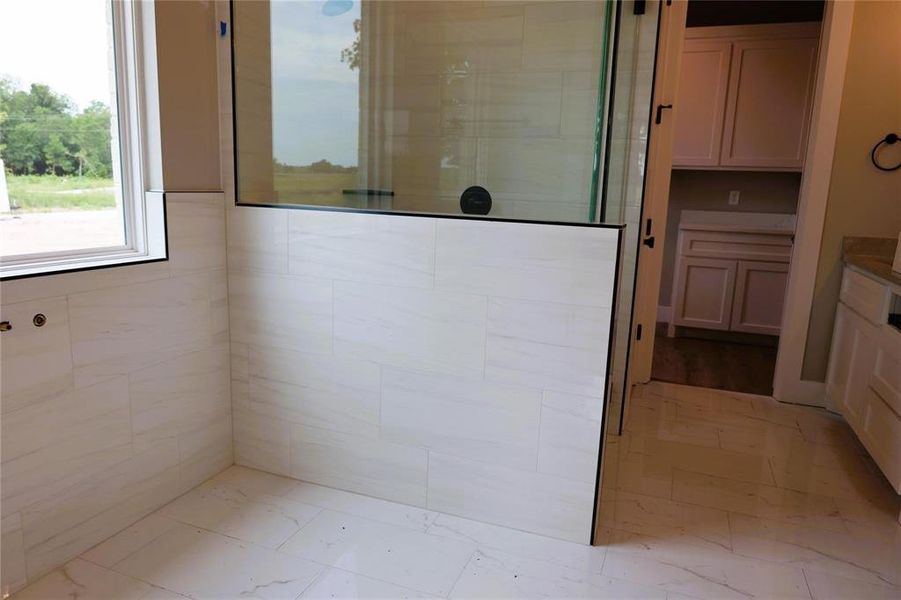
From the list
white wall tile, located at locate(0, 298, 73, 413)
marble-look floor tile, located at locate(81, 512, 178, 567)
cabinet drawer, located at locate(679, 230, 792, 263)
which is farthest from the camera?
cabinet drawer, located at locate(679, 230, 792, 263)

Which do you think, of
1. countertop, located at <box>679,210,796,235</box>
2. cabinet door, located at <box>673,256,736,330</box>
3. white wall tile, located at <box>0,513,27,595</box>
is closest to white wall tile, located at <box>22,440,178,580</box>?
white wall tile, located at <box>0,513,27,595</box>

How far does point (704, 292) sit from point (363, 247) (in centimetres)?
357

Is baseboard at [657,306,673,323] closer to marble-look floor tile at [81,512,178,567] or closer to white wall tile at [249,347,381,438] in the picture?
white wall tile at [249,347,381,438]

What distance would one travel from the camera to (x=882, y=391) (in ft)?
7.65

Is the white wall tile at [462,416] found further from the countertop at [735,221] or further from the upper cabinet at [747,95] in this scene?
the upper cabinet at [747,95]

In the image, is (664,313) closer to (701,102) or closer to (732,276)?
(732,276)

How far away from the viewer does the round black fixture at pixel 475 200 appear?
2293 millimetres

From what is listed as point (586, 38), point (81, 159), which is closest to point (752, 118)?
point (586, 38)

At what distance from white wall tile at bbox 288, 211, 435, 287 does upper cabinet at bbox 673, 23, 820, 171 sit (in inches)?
140

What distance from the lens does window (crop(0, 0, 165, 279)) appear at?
62.5 inches

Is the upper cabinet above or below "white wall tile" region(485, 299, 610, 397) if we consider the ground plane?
above

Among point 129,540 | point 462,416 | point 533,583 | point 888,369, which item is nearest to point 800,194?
point 888,369

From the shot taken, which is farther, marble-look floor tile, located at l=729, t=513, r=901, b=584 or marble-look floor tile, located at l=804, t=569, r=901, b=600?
marble-look floor tile, located at l=729, t=513, r=901, b=584

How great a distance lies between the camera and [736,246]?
4.55 m
